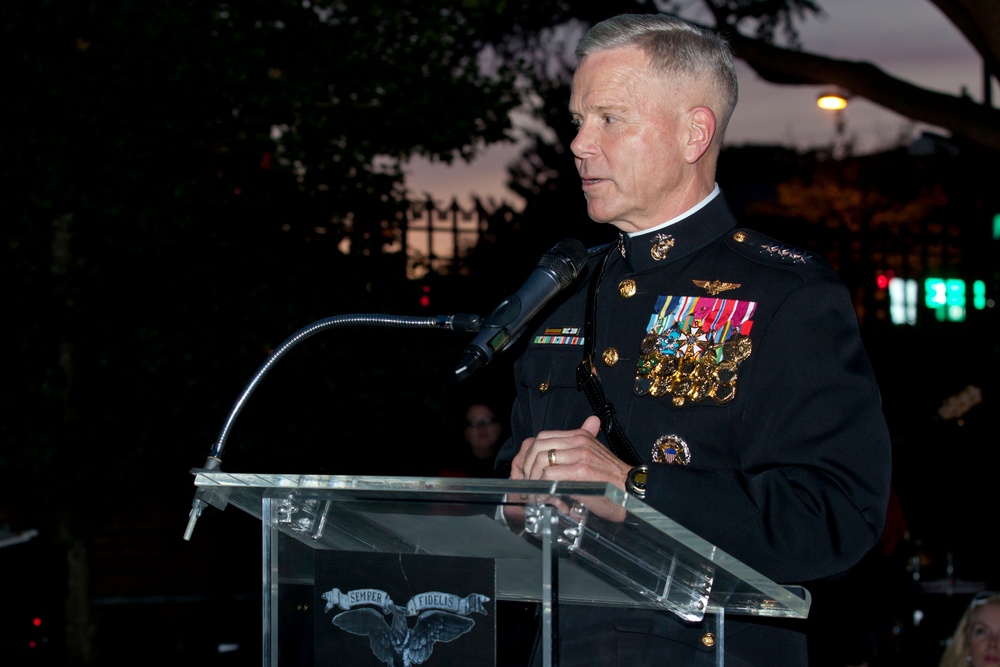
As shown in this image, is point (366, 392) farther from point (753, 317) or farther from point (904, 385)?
point (904, 385)

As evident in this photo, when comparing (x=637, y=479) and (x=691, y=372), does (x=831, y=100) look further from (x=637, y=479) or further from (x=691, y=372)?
(x=637, y=479)

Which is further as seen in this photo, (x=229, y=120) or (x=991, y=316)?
(x=991, y=316)

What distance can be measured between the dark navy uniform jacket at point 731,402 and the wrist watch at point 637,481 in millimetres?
17

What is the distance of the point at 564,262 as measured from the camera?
2.04 metres

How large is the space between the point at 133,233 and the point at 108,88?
28.8 inches

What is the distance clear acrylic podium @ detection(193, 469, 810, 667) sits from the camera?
65.0 inches

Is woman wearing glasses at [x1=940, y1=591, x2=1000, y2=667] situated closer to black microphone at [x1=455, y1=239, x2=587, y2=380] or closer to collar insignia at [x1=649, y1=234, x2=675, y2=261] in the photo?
collar insignia at [x1=649, y1=234, x2=675, y2=261]

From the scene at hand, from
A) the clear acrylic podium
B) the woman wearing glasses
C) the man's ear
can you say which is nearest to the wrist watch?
the clear acrylic podium

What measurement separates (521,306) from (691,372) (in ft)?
1.25

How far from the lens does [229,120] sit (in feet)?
19.7

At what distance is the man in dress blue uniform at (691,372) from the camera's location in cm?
184

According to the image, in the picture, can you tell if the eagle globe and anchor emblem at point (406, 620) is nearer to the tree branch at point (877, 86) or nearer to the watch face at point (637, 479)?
the watch face at point (637, 479)

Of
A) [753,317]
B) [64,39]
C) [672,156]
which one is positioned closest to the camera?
[753,317]

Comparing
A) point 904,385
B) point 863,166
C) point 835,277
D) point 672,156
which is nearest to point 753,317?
point 835,277
